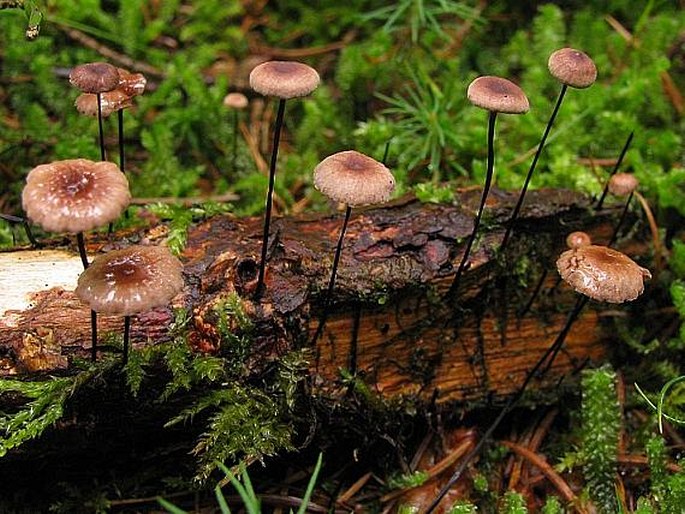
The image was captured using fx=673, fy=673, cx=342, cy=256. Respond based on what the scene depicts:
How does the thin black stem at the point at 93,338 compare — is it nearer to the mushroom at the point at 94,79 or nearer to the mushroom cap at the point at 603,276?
the mushroom at the point at 94,79

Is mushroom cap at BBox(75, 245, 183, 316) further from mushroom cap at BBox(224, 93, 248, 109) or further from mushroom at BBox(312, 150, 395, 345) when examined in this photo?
Result: mushroom cap at BBox(224, 93, 248, 109)

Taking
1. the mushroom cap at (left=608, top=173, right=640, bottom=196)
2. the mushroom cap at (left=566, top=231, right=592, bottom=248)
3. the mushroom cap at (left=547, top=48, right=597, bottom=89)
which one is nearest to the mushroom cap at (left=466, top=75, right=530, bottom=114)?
the mushroom cap at (left=547, top=48, right=597, bottom=89)

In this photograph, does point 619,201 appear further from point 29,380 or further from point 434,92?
point 29,380

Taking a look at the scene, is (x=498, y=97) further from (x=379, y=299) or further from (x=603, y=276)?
(x=379, y=299)

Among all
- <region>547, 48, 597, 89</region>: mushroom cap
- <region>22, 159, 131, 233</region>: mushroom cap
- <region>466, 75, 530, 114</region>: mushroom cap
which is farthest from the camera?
<region>547, 48, 597, 89</region>: mushroom cap

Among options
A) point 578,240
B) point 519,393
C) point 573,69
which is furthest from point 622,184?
point 519,393

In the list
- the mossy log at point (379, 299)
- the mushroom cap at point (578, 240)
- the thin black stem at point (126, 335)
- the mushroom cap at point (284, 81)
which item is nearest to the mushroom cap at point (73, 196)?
the thin black stem at point (126, 335)
